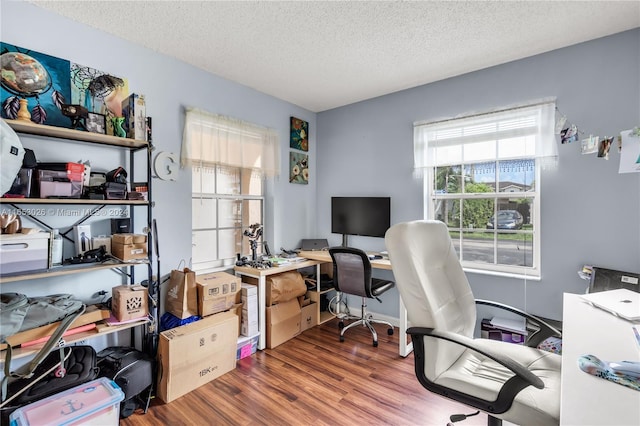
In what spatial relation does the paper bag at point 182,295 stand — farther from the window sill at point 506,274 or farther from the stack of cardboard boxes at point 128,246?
the window sill at point 506,274

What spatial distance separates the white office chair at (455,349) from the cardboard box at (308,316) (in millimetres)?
1890

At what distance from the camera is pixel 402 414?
1.88m

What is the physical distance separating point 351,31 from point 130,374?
9.17 ft

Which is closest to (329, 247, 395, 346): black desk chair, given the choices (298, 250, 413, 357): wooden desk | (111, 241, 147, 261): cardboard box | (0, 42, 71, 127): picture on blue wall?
(298, 250, 413, 357): wooden desk

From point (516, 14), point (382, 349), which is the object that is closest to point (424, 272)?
point (382, 349)

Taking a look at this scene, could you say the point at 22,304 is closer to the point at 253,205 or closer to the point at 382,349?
the point at 253,205

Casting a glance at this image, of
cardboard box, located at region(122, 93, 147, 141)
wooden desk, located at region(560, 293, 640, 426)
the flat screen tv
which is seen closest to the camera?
wooden desk, located at region(560, 293, 640, 426)

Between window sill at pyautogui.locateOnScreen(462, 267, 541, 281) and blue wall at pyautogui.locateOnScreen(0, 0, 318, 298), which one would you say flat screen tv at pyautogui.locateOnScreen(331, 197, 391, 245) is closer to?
blue wall at pyautogui.locateOnScreen(0, 0, 318, 298)

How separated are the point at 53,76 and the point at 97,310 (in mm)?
1557

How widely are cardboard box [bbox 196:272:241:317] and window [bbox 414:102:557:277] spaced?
2125 mm

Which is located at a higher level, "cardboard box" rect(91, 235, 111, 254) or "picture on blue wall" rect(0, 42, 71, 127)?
"picture on blue wall" rect(0, 42, 71, 127)

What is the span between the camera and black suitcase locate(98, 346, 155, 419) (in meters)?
1.85

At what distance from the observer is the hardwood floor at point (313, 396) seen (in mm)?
1839

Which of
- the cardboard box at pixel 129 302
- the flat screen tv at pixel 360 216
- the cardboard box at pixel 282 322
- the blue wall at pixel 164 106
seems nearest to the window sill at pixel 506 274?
the flat screen tv at pixel 360 216
